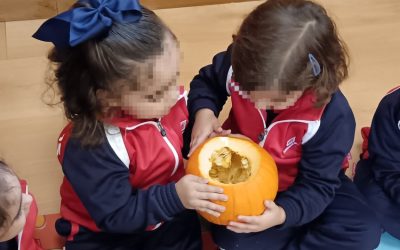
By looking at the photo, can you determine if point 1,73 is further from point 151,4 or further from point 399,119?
point 399,119

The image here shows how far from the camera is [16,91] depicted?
4.37 feet

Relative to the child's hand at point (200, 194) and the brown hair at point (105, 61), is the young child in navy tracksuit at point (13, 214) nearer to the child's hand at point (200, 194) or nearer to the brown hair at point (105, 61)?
the brown hair at point (105, 61)

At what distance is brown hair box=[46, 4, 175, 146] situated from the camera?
2.58ft

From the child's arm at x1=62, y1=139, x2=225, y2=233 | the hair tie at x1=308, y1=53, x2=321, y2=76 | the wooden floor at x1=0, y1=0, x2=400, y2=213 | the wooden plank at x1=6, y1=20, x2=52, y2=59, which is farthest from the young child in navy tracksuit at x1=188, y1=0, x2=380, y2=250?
the wooden plank at x1=6, y1=20, x2=52, y2=59

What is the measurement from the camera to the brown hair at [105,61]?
79 centimetres

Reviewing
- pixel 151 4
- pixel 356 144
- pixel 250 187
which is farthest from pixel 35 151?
pixel 356 144

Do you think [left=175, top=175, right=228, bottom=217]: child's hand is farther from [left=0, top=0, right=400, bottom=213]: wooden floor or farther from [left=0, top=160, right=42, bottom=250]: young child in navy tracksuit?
[left=0, top=0, right=400, bottom=213]: wooden floor

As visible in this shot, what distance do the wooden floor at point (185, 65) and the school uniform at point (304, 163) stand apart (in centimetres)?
24

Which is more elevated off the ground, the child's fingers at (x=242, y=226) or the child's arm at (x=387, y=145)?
the child's arm at (x=387, y=145)

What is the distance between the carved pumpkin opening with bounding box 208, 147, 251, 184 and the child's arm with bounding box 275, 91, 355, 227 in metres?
0.10

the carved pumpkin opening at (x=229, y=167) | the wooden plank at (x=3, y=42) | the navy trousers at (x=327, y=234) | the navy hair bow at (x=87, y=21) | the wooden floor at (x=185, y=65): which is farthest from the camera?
the wooden plank at (x=3, y=42)

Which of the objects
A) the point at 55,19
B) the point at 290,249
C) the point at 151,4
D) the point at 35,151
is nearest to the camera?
the point at 55,19

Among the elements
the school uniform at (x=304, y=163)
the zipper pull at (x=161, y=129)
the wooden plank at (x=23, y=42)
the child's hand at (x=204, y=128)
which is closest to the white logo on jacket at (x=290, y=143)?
the school uniform at (x=304, y=163)

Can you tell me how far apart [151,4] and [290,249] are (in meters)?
0.76
